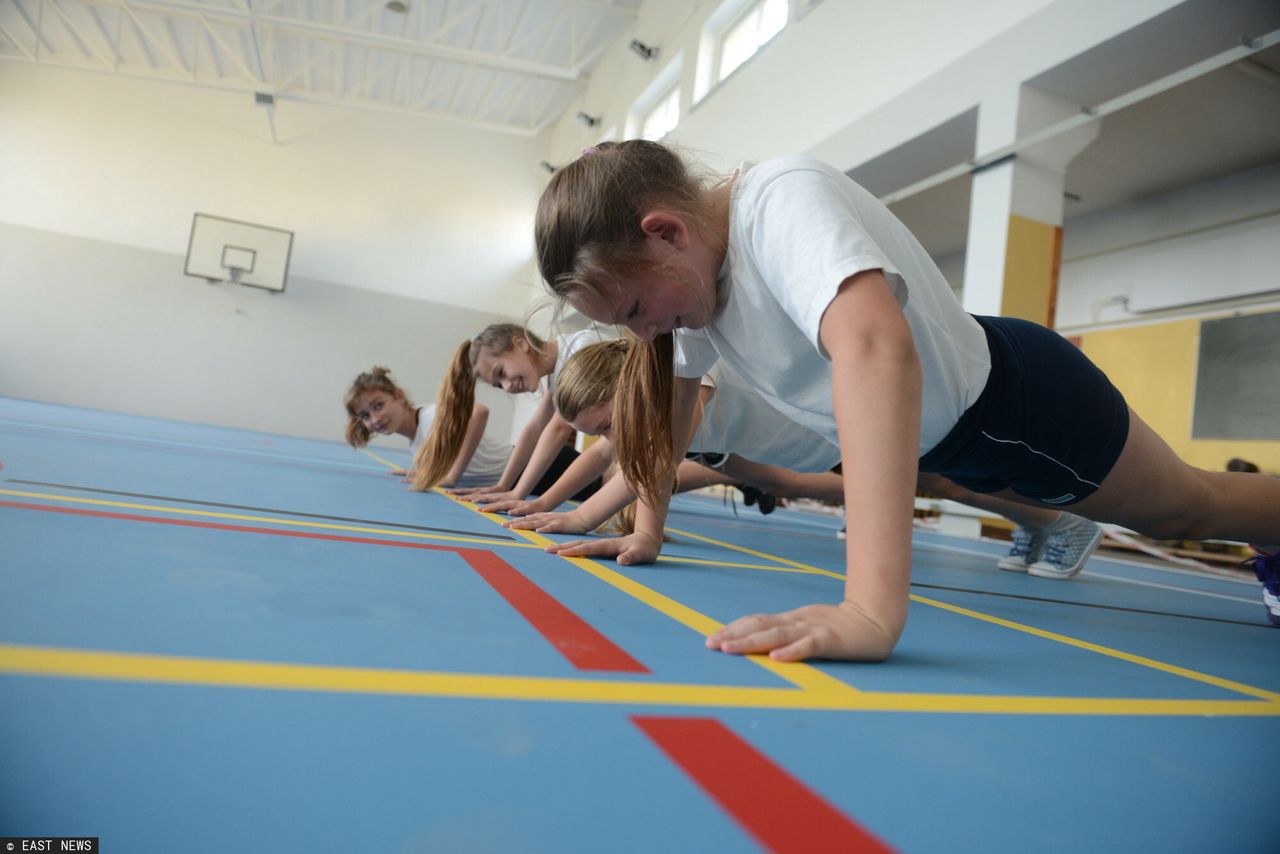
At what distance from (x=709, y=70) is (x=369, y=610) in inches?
313

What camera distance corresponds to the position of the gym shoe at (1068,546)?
2342mm

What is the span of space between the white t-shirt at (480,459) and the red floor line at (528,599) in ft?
6.98

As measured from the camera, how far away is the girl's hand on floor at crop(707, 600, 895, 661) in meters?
0.80

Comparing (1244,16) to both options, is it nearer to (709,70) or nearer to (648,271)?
(648,271)

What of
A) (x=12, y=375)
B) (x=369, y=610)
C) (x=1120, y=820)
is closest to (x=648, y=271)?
(x=369, y=610)

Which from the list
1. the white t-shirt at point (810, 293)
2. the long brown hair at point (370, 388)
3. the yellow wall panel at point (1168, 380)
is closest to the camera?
the white t-shirt at point (810, 293)

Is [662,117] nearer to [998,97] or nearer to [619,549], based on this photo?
[998,97]

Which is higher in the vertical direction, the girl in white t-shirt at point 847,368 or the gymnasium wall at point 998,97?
the gymnasium wall at point 998,97

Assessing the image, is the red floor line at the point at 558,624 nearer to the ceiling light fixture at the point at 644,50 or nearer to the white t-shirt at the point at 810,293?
the white t-shirt at the point at 810,293

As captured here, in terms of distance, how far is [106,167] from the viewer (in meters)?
10.4

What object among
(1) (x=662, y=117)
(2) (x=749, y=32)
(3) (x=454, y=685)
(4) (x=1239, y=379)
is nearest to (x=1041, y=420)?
(3) (x=454, y=685)

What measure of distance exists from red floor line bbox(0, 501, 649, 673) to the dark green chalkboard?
6774 millimetres

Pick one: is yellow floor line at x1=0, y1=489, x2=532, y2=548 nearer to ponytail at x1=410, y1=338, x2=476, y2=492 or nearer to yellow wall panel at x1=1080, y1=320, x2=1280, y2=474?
ponytail at x1=410, y1=338, x2=476, y2=492

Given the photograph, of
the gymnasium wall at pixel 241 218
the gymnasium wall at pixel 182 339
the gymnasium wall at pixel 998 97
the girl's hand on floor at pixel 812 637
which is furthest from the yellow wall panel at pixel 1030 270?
the gymnasium wall at pixel 182 339
